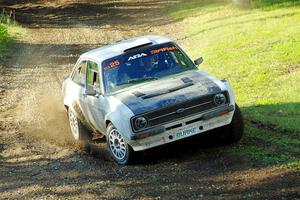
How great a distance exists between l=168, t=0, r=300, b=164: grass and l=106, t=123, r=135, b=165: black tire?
1722 millimetres

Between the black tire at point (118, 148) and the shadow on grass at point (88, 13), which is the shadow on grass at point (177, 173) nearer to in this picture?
the black tire at point (118, 148)

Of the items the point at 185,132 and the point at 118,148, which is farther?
the point at 118,148

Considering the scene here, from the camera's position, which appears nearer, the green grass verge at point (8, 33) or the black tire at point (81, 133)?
the black tire at point (81, 133)

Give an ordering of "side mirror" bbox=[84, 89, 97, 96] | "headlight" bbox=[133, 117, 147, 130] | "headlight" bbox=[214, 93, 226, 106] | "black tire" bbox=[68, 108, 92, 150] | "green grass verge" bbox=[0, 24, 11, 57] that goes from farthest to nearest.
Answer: "green grass verge" bbox=[0, 24, 11, 57] → "black tire" bbox=[68, 108, 92, 150] → "side mirror" bbox=[84, 89, 97, 96] → "headlight" bbox=[214, 93, 226, 106] → "headlight" bbox=[133, 117, 147, 130]

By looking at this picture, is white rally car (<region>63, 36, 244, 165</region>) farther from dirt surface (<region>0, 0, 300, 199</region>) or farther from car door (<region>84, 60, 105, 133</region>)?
dirt surface (<region>0, 0, 300, 199</region>)

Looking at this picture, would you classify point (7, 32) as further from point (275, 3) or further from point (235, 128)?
point (235, 128)

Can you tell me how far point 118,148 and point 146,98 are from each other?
1.01 m

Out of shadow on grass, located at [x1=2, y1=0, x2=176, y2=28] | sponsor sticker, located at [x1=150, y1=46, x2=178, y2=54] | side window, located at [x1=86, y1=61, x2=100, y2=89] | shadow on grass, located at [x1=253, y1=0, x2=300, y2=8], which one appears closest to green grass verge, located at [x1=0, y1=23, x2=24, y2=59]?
shadow on grass, located at [x1=2, y1=0, x2=176, y2=28]

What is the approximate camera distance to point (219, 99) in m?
9.80

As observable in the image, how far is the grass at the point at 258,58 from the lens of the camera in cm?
1052

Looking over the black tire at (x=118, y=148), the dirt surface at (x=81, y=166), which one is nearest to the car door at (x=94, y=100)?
the black tire at (x=118, y=148)

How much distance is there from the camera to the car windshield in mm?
10625

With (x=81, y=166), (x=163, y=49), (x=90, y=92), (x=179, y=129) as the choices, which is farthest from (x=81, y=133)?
(x=179, y=129)

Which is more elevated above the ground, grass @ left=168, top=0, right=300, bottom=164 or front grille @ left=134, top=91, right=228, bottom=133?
front grille @ left=134, top=91, right=228, bottom=133
